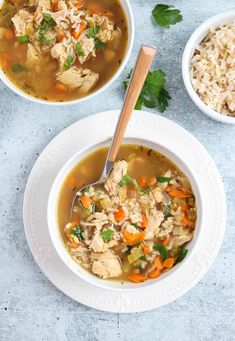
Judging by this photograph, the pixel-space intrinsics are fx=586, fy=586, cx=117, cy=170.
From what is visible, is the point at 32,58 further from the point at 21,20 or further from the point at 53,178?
the point at 53,178

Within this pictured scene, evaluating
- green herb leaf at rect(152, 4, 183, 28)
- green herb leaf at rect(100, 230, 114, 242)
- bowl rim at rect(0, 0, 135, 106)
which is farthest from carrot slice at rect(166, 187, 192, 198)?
green herb leaf at rect(152, 4, 183, 28)

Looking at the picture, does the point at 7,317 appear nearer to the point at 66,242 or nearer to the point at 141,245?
the point at 66,242

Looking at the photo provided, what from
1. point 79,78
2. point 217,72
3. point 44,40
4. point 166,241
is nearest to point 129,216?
point 166,241

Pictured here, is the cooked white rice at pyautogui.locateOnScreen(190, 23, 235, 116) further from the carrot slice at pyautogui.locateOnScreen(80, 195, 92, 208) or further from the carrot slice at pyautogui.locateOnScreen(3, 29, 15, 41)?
the carrot slice at pyautogui.locateOnScreen(3, 29, 15, 41)

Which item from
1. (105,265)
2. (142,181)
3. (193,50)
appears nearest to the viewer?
(105,265)

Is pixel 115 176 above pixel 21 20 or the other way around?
the other way around

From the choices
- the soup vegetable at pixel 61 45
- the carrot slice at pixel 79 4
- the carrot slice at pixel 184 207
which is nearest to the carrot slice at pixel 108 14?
the soup vegetable at pixel 61 45

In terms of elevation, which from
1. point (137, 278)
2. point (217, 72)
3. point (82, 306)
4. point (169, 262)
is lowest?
point (82, 306)

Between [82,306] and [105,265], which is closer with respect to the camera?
[105,265]
